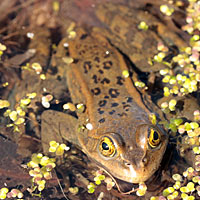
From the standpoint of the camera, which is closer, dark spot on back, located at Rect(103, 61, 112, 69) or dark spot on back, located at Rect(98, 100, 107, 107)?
dark spot on back, located at Rect(98, 100, 107, 107)

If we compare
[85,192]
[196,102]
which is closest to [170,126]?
[196,102]

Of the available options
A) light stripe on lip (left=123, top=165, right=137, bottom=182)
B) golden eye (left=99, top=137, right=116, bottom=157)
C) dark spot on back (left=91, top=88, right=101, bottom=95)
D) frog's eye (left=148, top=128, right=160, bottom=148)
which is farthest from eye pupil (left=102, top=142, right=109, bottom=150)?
dark spot on back (left=91, top=88, right=101, bottom=95)

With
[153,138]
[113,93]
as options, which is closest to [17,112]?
[113,93]

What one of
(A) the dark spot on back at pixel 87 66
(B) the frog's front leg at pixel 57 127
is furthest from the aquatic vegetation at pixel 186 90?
(B) the frog's front leg at pixel 57 127

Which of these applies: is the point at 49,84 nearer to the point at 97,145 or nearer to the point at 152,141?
the point at 97,145

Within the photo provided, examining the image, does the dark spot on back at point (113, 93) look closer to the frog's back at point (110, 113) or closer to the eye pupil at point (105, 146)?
the frog's back at point (110, 113)

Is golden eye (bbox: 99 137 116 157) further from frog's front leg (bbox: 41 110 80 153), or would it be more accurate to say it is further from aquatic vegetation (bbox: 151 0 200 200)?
frog's front leg (bbox: 41 110 80 153)

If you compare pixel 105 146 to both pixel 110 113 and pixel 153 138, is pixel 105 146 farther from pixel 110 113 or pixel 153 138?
pixel 110 113
